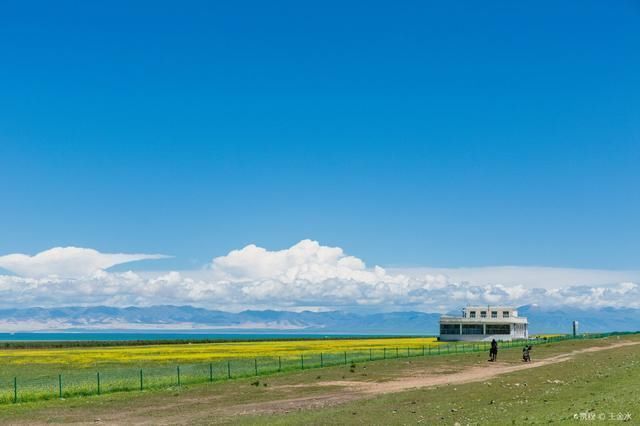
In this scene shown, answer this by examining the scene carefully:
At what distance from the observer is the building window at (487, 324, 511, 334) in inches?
6535

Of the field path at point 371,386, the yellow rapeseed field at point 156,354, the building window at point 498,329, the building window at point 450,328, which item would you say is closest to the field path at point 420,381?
the field path at point 371,386

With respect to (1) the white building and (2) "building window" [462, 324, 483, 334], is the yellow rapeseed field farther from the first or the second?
(2) "building window" [462, 324, 483, 334]

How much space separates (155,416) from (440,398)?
47.3 ft

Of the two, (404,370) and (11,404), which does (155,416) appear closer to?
(11,404)

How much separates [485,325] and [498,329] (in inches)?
116

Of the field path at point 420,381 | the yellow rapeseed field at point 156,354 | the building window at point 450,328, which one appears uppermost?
the field path at point 420,381

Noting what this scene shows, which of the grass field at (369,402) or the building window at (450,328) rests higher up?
the grass field at (369,402)

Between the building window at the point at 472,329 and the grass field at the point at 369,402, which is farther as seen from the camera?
the building window at the point at 472,329

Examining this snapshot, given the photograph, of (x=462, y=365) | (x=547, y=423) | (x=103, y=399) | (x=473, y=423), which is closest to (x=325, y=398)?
(x=103, y=399)

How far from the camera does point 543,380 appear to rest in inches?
1901

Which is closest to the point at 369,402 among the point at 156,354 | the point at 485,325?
the point at 156,354

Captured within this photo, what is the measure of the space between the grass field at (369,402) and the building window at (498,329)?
364ft

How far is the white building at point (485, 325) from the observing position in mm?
165875

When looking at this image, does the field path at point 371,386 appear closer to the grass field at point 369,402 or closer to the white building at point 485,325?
the grass field at point 369,402
